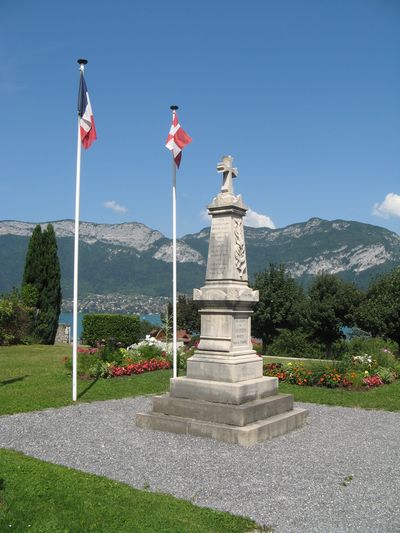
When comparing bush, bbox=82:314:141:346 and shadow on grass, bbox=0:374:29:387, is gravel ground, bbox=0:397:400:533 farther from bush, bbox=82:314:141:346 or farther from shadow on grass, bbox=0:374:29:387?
bush, bbox=82:314:141:346

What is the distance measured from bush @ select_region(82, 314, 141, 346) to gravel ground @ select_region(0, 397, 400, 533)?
53.6 ft

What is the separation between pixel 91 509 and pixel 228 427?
3.92 metres

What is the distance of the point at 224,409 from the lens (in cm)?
945

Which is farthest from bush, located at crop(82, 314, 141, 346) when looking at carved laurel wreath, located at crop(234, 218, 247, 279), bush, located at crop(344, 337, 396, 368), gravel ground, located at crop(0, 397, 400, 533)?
carved laurel wreath, located at crop(234, 218, 247, 279)

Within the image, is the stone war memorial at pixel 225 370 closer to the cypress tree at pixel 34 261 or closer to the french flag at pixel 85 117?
the french flag at pixel 85 117

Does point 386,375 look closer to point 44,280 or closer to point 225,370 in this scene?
point 225,370

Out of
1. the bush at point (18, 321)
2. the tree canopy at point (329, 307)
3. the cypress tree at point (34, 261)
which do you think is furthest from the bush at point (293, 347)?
the cypress tree at point (34, 261)

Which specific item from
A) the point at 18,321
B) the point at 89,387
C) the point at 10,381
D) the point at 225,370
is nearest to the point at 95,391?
the point at 89,387

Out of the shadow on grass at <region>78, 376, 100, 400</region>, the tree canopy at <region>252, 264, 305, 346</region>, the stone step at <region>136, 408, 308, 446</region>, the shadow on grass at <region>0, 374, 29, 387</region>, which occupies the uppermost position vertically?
the tree canopy at <region>252, 264, 305, 346</region>

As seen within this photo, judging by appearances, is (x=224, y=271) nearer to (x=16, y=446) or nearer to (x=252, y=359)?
(x=252, y=359)

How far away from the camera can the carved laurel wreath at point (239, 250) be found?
35.1ft

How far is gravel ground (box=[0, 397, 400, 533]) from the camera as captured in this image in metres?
5.96

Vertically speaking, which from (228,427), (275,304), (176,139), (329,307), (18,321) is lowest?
(228,427)

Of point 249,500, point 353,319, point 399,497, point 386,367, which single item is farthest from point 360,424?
point 353,319
